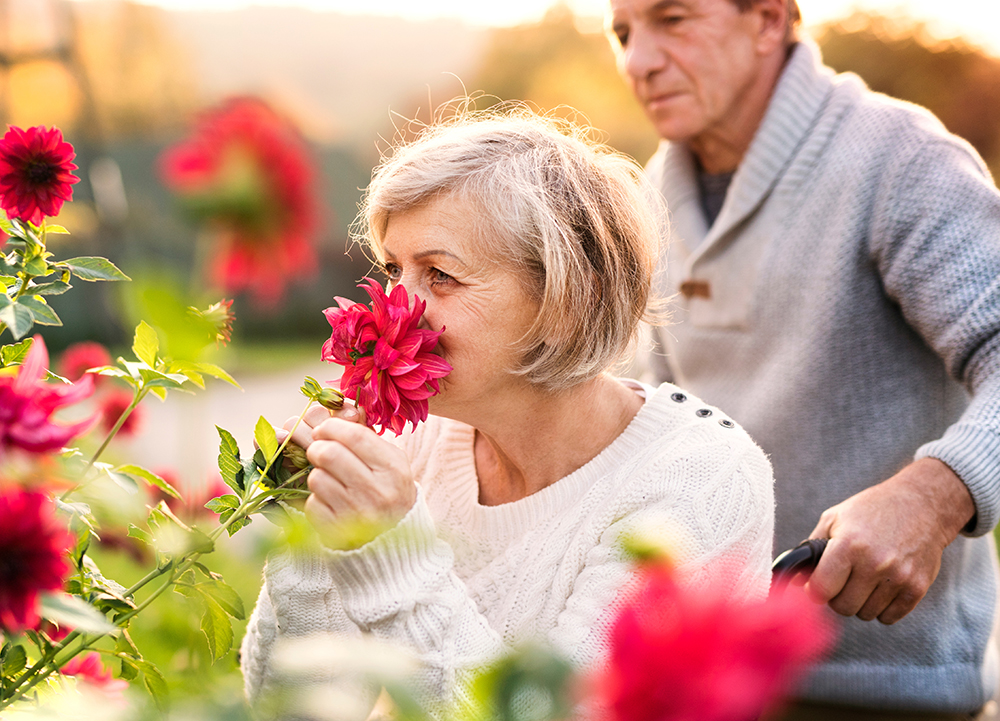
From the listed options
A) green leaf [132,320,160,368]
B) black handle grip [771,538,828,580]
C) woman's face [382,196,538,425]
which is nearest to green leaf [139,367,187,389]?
green leaf [132,320,160,368]

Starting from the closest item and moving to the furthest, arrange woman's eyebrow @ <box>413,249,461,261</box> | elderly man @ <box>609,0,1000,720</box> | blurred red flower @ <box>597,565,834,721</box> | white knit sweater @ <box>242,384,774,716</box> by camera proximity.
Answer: blurred red flower @ <box>597,565,834,721</box>, white knit sweater @ <box>242,384,774,716</box>, woman's eyebrow @ <box>413,249,461,261</box>, elderly man @ <box>609,0,1000,720</box>

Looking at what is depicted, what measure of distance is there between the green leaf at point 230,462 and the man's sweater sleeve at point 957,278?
125 centimetres

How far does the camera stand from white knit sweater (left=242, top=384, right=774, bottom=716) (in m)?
1.31

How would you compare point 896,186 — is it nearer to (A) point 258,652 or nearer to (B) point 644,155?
(A) point 258,652

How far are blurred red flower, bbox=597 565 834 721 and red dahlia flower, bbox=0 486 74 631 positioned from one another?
41cm

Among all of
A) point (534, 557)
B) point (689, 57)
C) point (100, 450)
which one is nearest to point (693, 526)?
point (534, 557)

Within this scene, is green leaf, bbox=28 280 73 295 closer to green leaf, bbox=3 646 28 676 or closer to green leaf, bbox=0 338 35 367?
green leaf, bbox=0 338 35 367

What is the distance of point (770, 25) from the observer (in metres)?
2.33

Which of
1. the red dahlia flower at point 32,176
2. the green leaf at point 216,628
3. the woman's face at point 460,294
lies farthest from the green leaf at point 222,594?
the woman's face at point 460,294

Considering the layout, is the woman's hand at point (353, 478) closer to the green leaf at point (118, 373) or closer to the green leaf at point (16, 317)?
the green leaf at point (118, 373)

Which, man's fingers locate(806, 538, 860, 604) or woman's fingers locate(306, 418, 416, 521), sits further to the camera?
man's fingers locate(806, 538, 860, 604)

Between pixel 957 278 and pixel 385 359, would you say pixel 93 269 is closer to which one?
pixel 385 359

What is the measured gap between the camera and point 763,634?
40 cm

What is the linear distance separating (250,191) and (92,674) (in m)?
1.04
